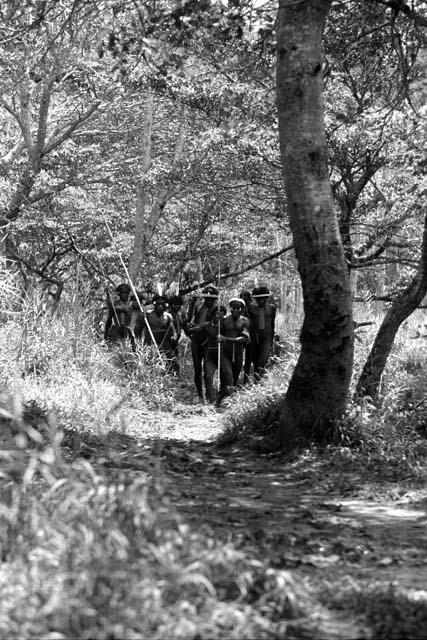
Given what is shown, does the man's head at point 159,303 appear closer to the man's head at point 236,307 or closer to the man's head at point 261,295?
the man's head at point 261,295

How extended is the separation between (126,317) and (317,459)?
859cm

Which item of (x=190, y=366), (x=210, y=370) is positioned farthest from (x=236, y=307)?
(x=190, y=366)

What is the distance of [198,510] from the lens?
245 inches

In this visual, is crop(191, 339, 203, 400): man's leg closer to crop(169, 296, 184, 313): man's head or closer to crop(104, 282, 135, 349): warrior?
crop(104, 282, 135, 349): warrior

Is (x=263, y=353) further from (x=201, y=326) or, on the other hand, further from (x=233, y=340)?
(x=233, y=340)

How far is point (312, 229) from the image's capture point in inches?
339

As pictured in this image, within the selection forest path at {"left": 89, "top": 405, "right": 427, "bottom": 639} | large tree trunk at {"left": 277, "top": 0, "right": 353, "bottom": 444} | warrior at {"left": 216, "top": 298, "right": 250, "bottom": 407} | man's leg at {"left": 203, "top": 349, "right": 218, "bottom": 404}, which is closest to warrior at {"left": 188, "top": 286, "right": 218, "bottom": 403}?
man's leg at {"left": 203, "top": 349, "right": 218, "bottom": 404}

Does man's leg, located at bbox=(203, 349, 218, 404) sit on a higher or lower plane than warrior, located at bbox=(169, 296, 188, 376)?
lower

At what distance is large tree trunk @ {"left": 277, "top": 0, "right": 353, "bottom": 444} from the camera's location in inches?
330

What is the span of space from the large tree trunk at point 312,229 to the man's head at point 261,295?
24.3 ft

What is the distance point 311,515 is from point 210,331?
8.67 m

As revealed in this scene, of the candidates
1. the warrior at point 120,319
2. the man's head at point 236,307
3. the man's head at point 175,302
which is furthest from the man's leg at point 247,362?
the warrior at point 120,319

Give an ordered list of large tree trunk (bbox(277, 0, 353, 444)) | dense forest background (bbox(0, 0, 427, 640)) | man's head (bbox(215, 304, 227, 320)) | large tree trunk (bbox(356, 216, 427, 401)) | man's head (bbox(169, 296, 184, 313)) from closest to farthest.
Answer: dense forest background (bbox(0, 0, 427, 640)) < large tree trunk (bbox(277, 0, 353, 444)) < large tree trunk (bbox(356, 216, 427, 401)) < man's head (bbox(215, 304, 227, 320)) < man's head (bbox(169, 296, 184, 313))

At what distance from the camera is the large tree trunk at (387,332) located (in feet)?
32.5
